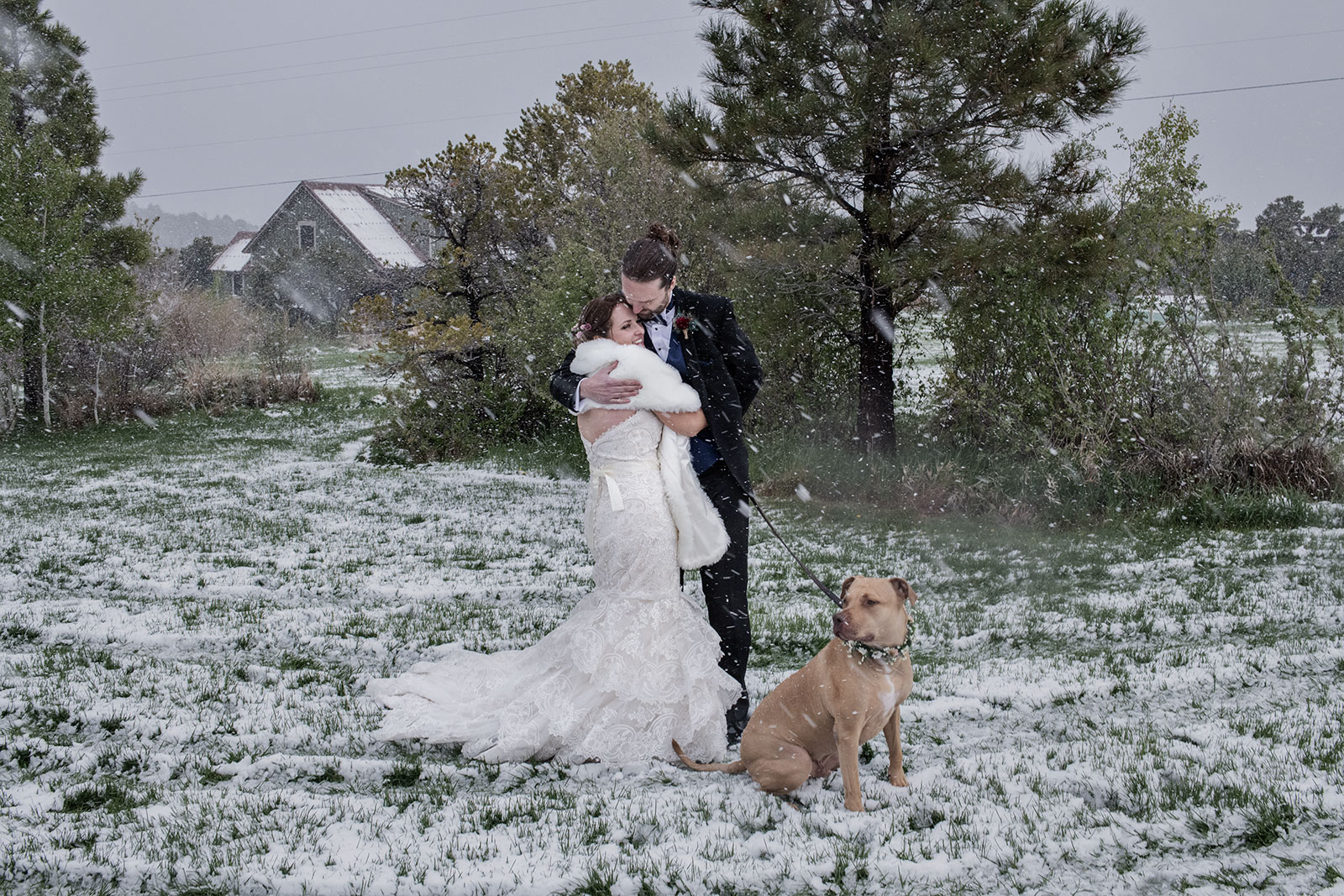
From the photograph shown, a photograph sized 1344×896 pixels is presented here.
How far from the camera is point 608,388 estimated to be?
3.70m

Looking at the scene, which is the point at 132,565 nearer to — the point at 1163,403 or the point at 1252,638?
the point at 1252,638

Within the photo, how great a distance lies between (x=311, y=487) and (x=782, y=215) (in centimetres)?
741

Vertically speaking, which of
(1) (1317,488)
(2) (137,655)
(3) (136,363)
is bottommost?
(2) (137,655)

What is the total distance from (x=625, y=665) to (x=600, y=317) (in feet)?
4.75

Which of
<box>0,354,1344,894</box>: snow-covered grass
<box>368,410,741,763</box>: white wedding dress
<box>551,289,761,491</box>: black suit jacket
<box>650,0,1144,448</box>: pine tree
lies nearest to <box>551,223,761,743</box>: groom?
<box>551,289,761,491</box>: black suit jacket

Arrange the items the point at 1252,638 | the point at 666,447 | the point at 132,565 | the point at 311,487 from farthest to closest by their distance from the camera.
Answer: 1. the point at 311,487
2. the point at 132,565
3. the point at 1252,638
4. the point at 666,447

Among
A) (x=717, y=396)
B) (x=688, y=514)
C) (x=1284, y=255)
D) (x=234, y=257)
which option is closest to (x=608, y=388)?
(x=717, y=396)

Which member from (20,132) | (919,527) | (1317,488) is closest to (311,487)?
(919,527)

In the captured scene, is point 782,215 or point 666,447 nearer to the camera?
point 666,447

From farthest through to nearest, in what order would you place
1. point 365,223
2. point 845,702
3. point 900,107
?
point 365,223
point 900,107
point 845,702

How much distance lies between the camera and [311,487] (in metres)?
12.7

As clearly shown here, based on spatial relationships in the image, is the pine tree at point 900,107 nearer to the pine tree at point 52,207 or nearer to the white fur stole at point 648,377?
the white fur stole at point 648,377

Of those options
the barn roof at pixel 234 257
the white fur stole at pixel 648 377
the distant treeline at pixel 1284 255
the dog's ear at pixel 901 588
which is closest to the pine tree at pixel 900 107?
the distant treeline at pixel 1284 255

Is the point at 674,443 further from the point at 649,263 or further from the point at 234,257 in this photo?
the point at 234,257
